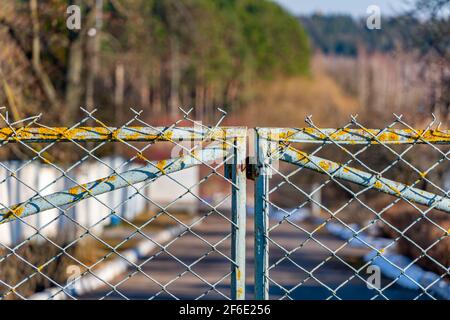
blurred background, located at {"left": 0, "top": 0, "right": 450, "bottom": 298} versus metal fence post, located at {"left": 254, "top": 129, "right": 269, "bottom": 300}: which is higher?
blurred background, located at {"left": 0, "top": 0, "right": 450, "bottom": 298}

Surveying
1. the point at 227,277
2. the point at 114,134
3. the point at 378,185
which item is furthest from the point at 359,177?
the point at 227,277

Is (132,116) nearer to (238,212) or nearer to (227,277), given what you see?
(227,277)

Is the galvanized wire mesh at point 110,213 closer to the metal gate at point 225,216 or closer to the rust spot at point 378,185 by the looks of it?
the metal gate at point 225,216

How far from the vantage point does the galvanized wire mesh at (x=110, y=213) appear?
3277mm

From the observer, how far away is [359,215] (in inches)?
878

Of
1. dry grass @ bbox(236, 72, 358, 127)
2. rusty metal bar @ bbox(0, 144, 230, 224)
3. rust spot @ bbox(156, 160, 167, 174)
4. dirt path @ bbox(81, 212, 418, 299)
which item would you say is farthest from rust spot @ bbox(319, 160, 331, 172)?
dry grass @ bbox(236, 72, 358, 127)

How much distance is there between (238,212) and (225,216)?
1216 mm

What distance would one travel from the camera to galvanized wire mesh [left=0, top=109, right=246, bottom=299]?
3.28 metres

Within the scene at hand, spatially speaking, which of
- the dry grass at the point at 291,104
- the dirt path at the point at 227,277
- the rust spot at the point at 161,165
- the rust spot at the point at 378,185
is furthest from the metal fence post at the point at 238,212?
the dry grass at the point at 291,104

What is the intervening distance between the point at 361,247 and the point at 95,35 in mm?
7067

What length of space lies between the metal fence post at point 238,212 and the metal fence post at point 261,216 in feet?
0.18

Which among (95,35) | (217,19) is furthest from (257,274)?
(217,19)

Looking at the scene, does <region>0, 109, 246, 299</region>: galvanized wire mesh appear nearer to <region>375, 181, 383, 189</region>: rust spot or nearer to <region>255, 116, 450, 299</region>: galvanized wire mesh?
<region>255, 116, 450, 299</region>: galvanized wire mesh

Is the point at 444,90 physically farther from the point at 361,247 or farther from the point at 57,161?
the point at 57,161
